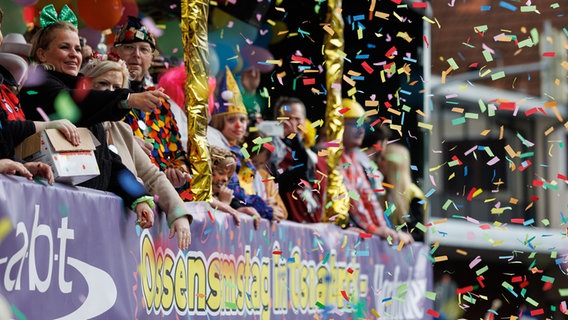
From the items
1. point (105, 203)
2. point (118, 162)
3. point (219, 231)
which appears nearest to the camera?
point (105, 203)

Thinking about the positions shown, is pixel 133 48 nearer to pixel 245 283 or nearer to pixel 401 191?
pixel 245 283

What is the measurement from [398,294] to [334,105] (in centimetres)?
149

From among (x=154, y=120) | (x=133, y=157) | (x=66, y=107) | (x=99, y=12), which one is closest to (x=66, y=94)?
(x=66, y=107)

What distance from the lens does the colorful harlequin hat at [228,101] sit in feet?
20.6

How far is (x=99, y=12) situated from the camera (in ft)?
20.9

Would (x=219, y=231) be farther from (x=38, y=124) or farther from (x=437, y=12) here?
(x=437, y=12)

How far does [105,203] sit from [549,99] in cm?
1336

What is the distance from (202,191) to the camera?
5324 millimetres

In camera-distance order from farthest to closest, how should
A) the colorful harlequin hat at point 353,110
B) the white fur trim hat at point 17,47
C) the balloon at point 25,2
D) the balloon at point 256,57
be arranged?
1. the colorful harlequin hat at point 353,110
2. the balloon at point 256,57
3. the balloon at point 25,2
4. the white fur trim hat at point 17,47

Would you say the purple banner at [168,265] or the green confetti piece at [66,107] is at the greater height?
the green confetti piece at [66,107]

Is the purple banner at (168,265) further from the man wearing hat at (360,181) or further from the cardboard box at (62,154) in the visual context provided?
the man wearing hat at (360,181)

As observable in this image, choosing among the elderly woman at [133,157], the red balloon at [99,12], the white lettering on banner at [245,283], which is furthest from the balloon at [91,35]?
the elderly woman at [133,157]

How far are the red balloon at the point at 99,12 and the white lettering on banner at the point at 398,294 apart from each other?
249 centimetres

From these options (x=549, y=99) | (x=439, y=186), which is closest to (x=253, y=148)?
(x=439, y=186)
